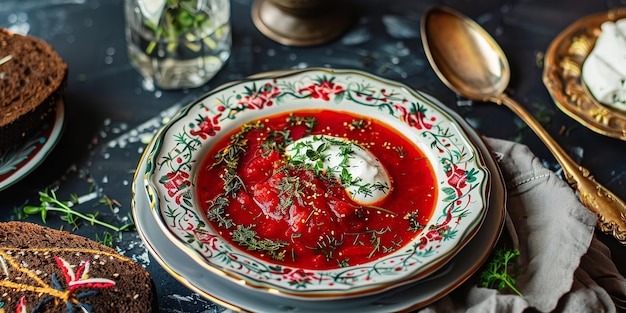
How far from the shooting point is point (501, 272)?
7.61 ft

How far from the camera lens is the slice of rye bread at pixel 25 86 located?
278cm

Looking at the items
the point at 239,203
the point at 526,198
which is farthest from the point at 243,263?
the point at 526,198

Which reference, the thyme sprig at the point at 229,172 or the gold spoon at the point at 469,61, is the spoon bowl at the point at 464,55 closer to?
the gold spoon at the point at 469,61

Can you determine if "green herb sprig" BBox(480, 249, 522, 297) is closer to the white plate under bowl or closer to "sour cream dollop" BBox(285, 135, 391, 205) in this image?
the white plate under bowl

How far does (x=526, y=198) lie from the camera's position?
2.62 meters

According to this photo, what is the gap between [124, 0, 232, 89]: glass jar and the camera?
10.6ft

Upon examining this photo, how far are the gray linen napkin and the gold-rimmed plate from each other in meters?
0.49

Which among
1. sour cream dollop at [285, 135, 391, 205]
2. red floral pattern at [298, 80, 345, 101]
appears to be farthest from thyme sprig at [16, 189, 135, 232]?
red floral pattern at [298, 80, 345, 101]

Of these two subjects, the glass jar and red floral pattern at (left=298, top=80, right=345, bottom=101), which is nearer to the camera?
red floral pattern at (left=298, top=80, right=345, bottom=101)

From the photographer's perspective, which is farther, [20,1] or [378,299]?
[20,1]

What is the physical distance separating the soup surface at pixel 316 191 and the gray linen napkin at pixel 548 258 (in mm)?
314

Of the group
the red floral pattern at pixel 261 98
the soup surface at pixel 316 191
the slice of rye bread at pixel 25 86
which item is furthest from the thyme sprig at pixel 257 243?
the slice of rye bread at pixel 25 86

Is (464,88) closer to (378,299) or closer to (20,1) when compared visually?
(378,299)

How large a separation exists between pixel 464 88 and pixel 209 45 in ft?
4.02
